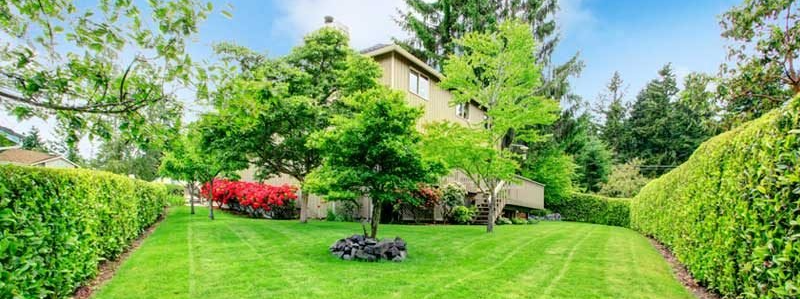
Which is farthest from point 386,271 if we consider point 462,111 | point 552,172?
point 552,172

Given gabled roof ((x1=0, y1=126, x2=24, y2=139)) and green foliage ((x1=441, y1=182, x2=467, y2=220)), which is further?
green foliage ((x1=441, y1=182, x2=467, y2=220))

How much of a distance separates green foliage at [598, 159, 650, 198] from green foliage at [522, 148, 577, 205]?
6341 millimetres

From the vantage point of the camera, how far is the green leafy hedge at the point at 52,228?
310 centimetres

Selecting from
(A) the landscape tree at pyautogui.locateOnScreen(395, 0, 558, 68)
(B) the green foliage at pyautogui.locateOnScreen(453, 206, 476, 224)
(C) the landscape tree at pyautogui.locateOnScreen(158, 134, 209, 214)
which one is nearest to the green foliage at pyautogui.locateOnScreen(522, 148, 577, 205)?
(A) the landscape tree at pyautogui.locateOnScreen(395, 0, 558, 68)

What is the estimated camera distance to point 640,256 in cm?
742

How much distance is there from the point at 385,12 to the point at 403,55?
943cm

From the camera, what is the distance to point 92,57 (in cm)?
295

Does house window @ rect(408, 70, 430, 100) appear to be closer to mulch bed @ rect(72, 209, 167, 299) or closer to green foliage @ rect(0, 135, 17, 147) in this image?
mulch bed @ rect(72, 209, 167, 299)

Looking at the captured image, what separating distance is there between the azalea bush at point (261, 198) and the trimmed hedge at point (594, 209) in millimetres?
14950

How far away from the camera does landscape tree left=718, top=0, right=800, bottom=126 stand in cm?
916

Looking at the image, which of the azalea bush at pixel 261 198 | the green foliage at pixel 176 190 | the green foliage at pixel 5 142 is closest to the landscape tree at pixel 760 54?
the green foliage at pixel 5 142

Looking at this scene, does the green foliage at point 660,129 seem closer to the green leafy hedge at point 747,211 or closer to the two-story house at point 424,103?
the two-story house at point 424,103

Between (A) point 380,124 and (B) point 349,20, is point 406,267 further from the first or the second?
(B) point 349,20

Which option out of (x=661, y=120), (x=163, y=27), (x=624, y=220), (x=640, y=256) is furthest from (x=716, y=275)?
(x=661, y=120)
